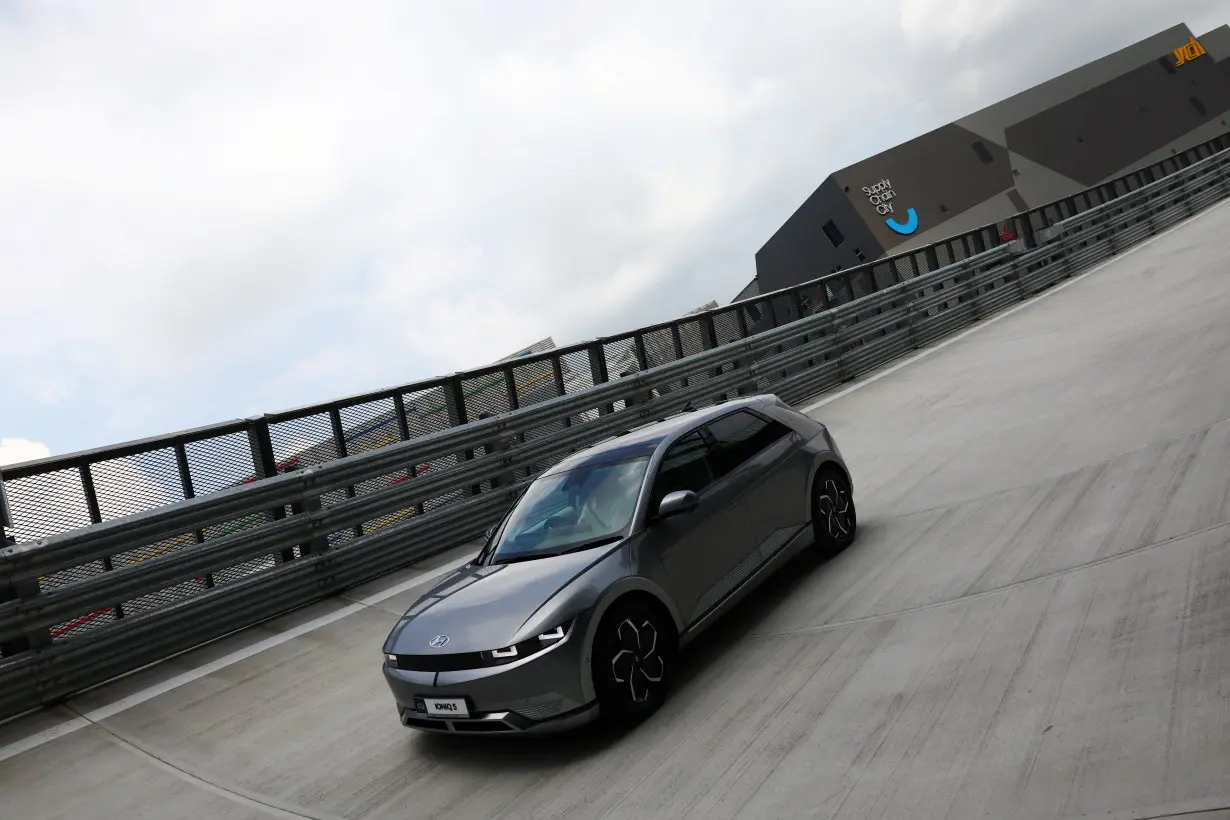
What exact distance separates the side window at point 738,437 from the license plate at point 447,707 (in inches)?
92.4

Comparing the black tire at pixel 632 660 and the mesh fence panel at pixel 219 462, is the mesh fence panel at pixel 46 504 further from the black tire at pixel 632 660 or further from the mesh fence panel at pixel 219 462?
the black tire at pixel 632 660

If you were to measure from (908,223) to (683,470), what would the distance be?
45359mm

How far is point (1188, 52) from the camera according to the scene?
5594 centimetres

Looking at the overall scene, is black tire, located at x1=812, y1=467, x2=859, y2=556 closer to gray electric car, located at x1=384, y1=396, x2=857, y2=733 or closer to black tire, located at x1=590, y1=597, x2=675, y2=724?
gray electric car, located at x1=384, y1=396, x2=857, y2=733

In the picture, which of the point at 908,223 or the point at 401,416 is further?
the point at 908,223

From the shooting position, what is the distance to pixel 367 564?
9.38 m

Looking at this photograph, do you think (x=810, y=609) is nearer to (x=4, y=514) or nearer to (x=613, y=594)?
(x=613, y=594)

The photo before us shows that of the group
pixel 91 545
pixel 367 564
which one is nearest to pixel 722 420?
pixel 367 564

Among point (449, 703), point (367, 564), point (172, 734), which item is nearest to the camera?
point (449, 703)

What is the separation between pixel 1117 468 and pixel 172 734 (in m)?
6.89

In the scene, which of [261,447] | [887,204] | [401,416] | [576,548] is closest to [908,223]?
[887,204]

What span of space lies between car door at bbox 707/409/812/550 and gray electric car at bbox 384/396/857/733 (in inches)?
0.4

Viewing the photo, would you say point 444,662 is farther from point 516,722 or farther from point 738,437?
point 738,437

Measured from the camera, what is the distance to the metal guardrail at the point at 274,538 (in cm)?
721
